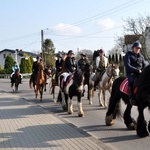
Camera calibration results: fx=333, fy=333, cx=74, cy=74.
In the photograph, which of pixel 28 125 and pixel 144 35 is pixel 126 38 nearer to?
pixel 144 35

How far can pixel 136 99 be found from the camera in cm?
815

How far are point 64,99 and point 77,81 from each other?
204 centimetres

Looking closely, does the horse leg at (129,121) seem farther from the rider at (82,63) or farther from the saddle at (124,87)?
the rider at (82,63)

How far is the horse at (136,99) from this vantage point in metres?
7.93

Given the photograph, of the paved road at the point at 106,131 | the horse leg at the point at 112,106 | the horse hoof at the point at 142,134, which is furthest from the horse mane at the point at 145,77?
the horse leg at the point at 112,106

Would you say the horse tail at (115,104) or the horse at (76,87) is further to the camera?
the horse at (76,87)

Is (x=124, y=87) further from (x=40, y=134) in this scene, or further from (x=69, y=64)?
(x=69, y=64)

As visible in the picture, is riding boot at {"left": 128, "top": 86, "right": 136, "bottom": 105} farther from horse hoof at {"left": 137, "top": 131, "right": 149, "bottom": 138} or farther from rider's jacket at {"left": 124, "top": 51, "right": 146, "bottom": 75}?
horse hoof at {"left": 137, "top": 131, "right": 149, "bottom": 138}

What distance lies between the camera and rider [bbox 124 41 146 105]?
8.43 m

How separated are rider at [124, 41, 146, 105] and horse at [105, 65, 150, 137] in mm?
232

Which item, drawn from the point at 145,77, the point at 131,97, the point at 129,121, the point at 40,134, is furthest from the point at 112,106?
the point at 40,134

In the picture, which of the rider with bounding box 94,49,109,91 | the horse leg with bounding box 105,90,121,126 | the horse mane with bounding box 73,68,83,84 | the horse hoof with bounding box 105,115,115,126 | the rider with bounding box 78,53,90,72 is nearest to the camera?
the horse leg with bounding box 105,90,121,126

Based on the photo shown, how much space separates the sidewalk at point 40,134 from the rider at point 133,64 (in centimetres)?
165

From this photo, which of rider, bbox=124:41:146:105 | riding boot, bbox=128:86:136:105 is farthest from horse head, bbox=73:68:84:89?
riding boot, bbox=128:86:136:105
